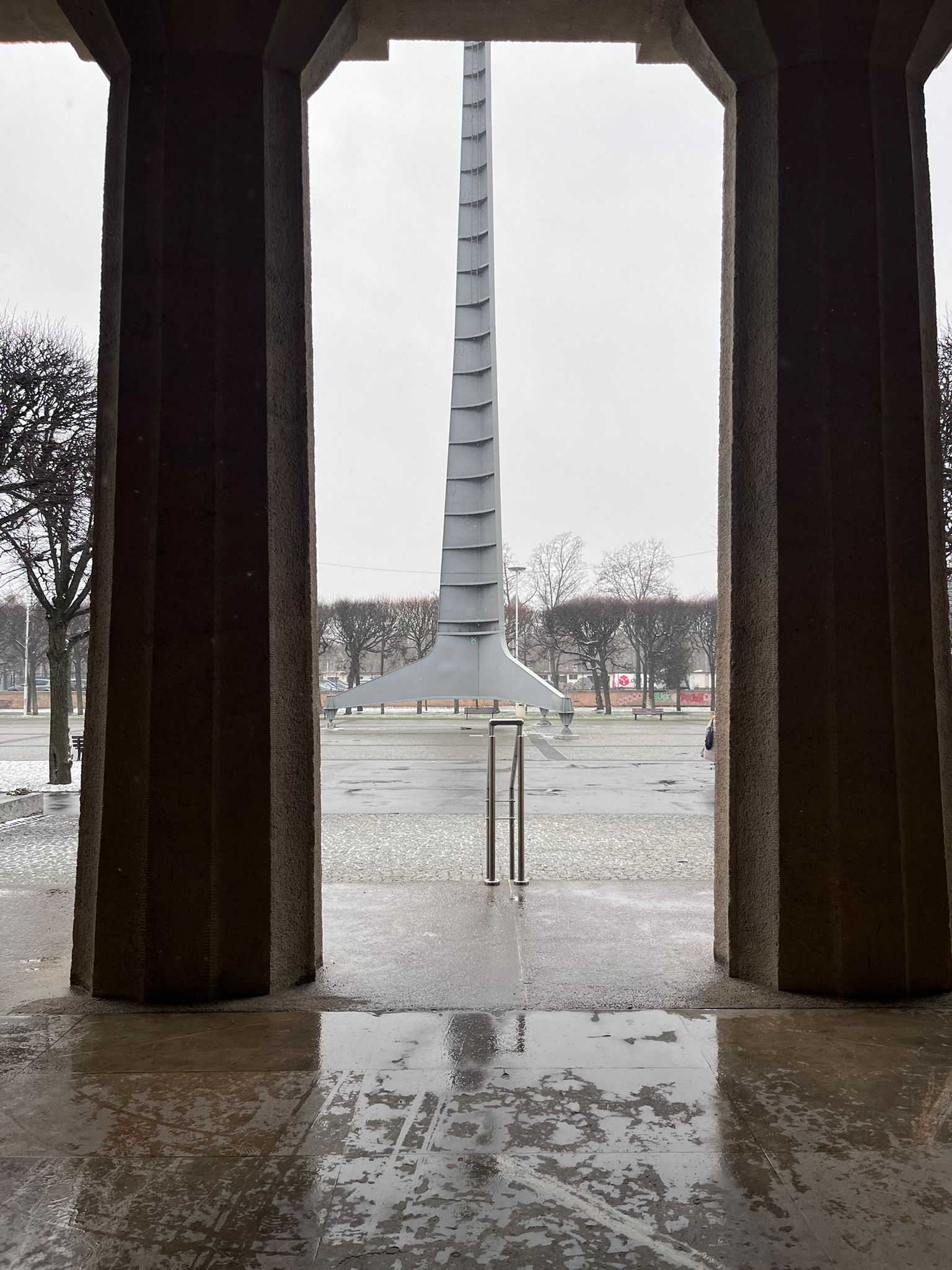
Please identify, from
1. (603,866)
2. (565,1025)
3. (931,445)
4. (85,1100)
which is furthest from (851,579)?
(603,866)

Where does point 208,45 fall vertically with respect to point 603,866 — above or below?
above

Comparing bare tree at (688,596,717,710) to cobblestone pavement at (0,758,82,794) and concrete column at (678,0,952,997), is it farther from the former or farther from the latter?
concrete column at (678,0,952,997)

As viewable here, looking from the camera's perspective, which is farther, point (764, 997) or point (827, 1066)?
point (764, 997)

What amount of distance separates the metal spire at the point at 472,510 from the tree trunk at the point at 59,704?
15.1 meters

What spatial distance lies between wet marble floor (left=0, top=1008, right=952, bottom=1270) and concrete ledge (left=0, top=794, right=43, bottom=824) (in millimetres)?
8028

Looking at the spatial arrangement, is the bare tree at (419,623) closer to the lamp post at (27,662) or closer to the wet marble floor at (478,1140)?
the lamp post at (27,662)

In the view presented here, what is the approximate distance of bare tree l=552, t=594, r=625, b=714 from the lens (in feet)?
132

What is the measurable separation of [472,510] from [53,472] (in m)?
18.5

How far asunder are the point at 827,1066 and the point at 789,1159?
0.77m

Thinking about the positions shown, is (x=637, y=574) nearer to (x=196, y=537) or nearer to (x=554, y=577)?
(x=554, y=577)

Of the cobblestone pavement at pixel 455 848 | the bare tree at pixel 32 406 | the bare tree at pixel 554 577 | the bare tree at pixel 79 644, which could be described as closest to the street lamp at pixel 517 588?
the bare tree at pixel 554 577

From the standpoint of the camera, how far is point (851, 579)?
422 centimetres

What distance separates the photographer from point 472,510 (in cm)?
2956

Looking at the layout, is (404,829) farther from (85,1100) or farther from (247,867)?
(85,1100)
